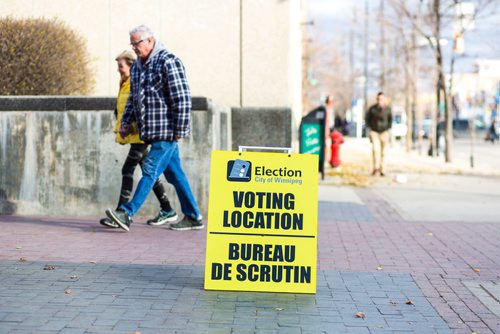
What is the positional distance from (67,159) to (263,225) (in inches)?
186

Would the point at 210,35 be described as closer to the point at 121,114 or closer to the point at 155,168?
the point at 121,114

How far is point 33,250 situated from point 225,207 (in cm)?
235

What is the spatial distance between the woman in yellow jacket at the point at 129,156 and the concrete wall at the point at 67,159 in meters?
0.80

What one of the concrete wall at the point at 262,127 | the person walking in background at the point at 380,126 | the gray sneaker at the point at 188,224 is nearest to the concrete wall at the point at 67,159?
the gray sneaker at the point at 188,224

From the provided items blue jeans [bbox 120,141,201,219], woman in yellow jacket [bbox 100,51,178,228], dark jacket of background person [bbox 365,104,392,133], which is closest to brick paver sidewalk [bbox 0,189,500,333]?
woman in yellow jacket [bbox 100,51,178,228]

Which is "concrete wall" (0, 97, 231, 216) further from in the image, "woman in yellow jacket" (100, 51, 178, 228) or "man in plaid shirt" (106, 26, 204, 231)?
"man in plaid shirt" (106, 26, 204, 231)

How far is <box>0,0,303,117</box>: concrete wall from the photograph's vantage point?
12.6m

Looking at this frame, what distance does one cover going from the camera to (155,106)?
26.7ft

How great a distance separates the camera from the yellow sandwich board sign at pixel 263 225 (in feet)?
18.8

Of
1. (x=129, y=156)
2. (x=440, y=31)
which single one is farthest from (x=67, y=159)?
(x=440, y=31)

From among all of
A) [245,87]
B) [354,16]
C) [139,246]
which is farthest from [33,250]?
[354,16]

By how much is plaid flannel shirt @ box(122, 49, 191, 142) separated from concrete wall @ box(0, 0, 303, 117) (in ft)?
15.1

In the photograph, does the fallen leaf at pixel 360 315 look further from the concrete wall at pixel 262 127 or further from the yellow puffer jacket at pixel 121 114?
the concrete wall at pixel 262 127

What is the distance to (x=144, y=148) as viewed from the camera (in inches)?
341
